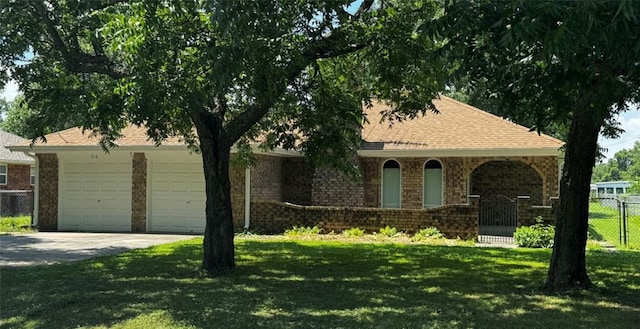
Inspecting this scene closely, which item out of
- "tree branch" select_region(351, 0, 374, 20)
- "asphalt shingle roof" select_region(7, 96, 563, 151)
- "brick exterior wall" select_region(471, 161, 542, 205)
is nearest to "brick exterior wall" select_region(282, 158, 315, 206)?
"asphalt shingle roof" select_region(7, 96, 563, 151)

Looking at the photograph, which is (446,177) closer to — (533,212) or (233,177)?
(533,212)

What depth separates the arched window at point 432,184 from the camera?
61.5 ft

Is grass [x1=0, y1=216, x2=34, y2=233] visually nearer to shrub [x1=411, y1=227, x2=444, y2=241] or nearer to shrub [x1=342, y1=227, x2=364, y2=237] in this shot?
shrub [x1=342, y1=227, x2=364, y2=237]

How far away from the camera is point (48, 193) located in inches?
760

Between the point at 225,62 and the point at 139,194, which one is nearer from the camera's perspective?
the point at 225,62

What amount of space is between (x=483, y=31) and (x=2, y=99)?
59.5 meters

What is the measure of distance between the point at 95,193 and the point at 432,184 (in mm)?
11206

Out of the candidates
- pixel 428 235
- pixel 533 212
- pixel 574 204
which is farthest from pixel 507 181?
pixel 574 204

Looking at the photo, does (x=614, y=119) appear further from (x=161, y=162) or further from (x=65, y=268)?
(x=161, y=162)

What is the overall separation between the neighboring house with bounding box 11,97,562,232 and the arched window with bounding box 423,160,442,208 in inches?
1.3

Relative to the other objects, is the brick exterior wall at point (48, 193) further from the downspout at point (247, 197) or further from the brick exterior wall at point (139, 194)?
the downspout at point (247, 197)

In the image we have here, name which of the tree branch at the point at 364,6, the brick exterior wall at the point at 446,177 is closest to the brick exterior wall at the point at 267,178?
the brick exterior wall at the point at 446,177

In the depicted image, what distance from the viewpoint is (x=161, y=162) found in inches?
737

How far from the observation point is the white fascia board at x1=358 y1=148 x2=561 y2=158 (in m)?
17.0
